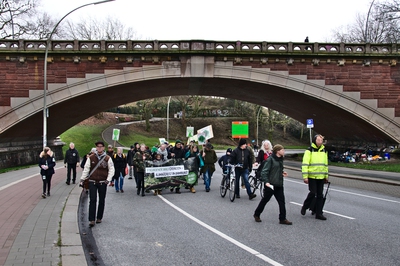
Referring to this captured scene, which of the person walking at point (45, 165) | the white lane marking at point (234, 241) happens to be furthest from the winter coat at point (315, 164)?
the person walking at point (45, 165)

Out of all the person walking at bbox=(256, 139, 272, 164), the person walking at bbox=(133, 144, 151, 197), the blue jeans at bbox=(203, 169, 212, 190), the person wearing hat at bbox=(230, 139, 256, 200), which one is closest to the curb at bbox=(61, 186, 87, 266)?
the person walking at bbox=(133, 144, 151, 197)

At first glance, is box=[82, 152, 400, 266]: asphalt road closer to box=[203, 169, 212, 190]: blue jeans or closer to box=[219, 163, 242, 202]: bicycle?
box=[219, 163, 242, 202]: bicycle

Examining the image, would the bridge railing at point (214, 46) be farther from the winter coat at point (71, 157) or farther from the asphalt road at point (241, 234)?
the asphalt road at point (241, 234)

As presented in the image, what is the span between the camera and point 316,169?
7.80m

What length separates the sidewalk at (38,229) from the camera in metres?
5.15

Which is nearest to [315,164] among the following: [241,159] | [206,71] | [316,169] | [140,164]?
[316,169]

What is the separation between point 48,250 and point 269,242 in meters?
3.37

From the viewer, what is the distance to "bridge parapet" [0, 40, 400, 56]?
23141mm

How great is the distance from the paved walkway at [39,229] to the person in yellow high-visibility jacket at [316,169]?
15.2 ft

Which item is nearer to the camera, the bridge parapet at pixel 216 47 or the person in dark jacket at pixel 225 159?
the person in dark jacket at pixel 225 159

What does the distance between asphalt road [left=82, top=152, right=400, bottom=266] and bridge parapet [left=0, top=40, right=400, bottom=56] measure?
1459 centimetres

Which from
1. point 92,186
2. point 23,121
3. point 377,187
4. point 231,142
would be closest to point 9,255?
point 92,186

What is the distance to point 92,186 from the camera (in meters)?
7.51

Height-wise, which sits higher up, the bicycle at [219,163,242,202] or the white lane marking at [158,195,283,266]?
the bicycle at [219,163,242,202]
